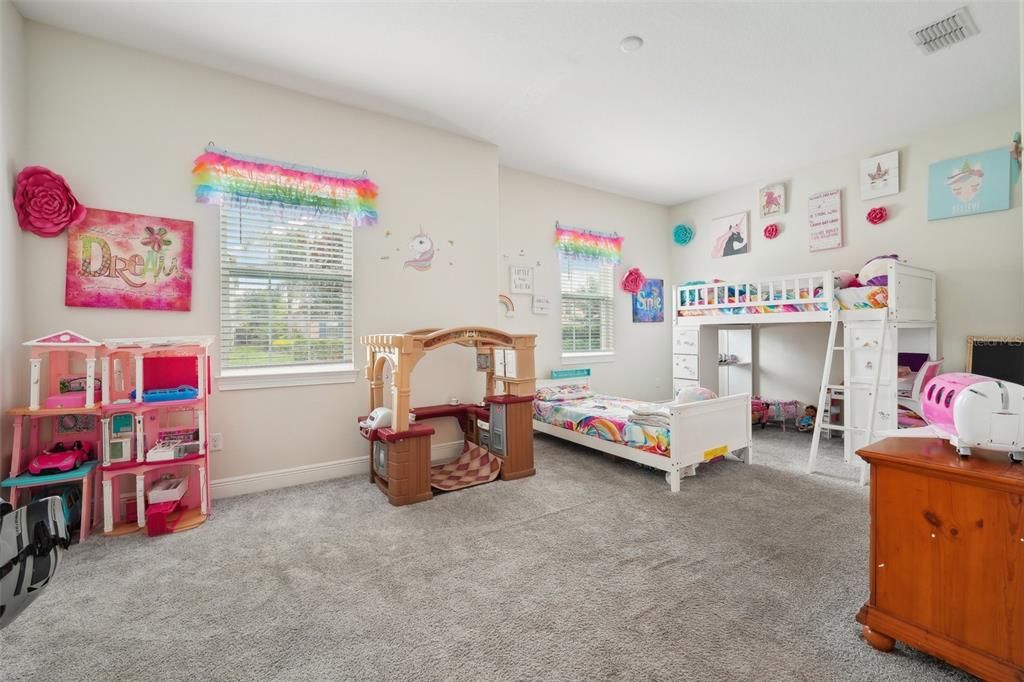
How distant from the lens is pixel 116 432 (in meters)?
2.53

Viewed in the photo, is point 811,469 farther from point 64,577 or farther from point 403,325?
point 64,577

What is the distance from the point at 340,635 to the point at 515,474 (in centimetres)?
182

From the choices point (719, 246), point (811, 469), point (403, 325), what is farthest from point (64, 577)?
point (719, 246)

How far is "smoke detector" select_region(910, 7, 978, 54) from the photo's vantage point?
8.36ft

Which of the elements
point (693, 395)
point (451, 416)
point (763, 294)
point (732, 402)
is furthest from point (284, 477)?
point (763, 294)

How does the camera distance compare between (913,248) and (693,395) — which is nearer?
(693,395)

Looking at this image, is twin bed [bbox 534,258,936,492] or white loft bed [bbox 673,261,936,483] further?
white loft bed [bbox 673,261,936,483]

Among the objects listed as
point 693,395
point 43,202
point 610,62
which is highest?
point 610,62

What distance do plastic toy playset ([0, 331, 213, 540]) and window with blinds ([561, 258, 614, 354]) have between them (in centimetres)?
369

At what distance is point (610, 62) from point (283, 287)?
279 cm

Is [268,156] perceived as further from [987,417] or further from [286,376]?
[987,417]

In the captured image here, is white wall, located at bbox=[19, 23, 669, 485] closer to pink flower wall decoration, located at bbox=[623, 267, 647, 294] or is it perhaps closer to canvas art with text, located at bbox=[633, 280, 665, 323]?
pink flower wall decoration, located at bbox=[623, 267, 647, 294]

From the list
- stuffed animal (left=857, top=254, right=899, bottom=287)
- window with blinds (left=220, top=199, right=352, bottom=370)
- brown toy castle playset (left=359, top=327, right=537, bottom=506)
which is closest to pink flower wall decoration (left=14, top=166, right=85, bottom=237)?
window with blinds (left=220, top=199, right=352, bottom=370)

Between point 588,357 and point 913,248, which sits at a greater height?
point 913,248
